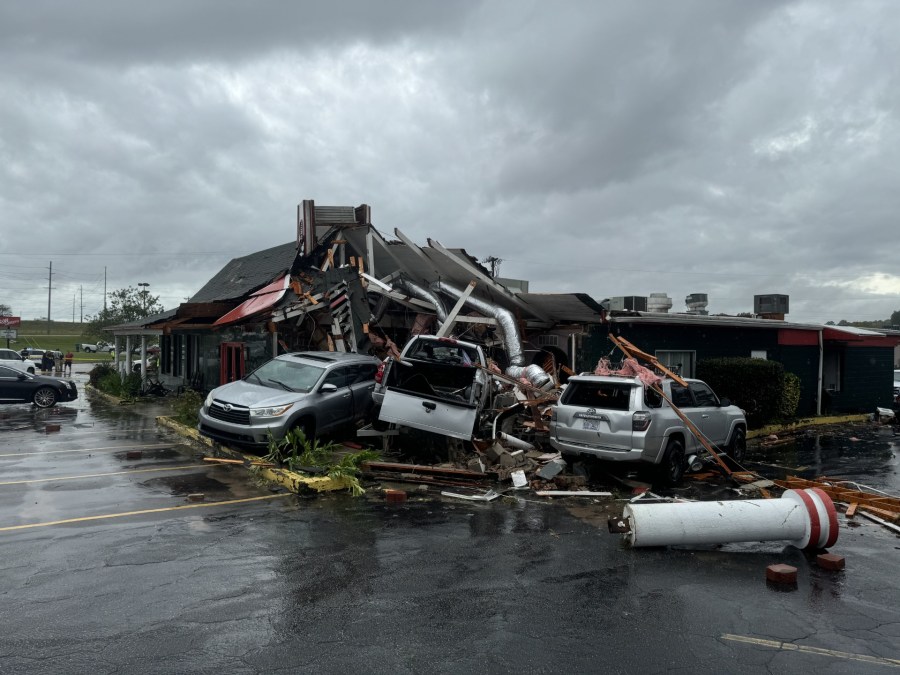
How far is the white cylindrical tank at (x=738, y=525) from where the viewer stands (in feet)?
23.4

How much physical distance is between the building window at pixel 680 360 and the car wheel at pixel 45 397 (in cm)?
1848

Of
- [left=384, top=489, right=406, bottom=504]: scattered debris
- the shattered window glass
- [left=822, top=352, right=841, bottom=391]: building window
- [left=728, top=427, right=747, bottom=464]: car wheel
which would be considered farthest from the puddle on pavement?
[left=822, top=352, right=841, bottom=391]: building window

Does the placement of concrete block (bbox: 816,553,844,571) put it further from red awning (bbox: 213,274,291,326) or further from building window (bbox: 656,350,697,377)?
red awning (bbox: 213,274,291,326)

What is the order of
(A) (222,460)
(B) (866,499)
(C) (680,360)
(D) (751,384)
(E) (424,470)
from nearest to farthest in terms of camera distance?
(B) (866,499), (E) (424,470), (A) (222,460), (D) (751,384), (C) (680,360)

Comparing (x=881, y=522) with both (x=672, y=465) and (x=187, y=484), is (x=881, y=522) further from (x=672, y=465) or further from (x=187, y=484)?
(x=187, y=484)

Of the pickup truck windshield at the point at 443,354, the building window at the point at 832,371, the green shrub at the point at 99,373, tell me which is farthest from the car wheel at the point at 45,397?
the building window at the point at 832,371

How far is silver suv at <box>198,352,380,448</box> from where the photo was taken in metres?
11.9

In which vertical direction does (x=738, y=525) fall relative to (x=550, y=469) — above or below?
above

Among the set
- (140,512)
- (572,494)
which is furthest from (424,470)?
(140,512)

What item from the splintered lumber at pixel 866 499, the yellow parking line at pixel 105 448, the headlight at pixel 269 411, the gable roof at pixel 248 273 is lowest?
the yellow parking line at pixel 105 448

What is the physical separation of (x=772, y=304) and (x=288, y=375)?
1704 cm

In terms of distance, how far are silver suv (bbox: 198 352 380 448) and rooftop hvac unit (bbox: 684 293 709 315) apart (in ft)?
42.7

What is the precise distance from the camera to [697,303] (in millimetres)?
23094

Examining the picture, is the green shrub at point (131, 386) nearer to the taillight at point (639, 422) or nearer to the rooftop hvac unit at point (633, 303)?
the rooftop hvac unit at point (633, 303)
